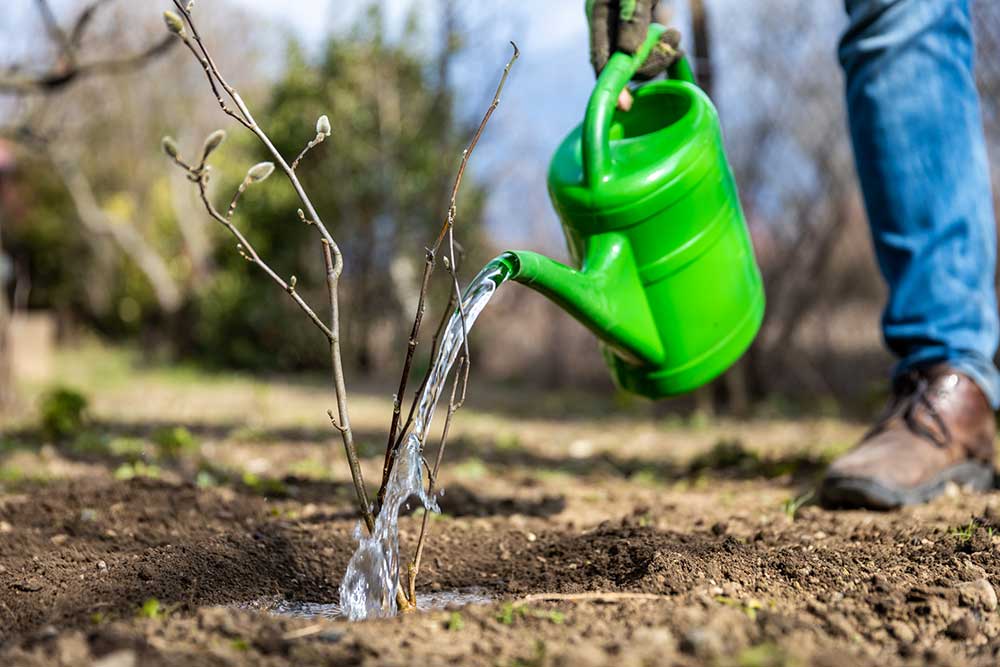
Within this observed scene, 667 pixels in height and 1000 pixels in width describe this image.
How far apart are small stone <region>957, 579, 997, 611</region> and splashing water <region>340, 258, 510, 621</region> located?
741 millimetres

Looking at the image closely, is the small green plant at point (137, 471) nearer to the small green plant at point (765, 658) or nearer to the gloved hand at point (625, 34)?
the gloved hand at point (625, 34)

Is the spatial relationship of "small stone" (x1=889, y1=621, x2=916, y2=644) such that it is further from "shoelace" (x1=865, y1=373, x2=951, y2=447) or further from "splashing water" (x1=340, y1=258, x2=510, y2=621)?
"shoelace" (x1=865, y1=373, x2=951, y2=447)

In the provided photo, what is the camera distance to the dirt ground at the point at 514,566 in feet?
3.83

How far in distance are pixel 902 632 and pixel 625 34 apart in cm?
123

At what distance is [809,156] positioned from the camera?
19.9ft

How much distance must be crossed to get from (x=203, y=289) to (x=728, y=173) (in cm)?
892

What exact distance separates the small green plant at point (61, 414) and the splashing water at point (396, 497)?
295 centimetres

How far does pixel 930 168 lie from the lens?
2.37m

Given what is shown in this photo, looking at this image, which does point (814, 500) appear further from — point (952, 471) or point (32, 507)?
point (32, 507)

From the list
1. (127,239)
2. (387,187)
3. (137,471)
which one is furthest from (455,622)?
(127,239)

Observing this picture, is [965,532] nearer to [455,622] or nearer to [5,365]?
[455,622]

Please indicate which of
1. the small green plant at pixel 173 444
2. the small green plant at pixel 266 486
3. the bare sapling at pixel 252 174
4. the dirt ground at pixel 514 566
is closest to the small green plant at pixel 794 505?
the dirt ground at pixel 514 566

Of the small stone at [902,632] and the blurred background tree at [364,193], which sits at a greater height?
the small stone at [902,632]

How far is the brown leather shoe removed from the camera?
7.27 feet
